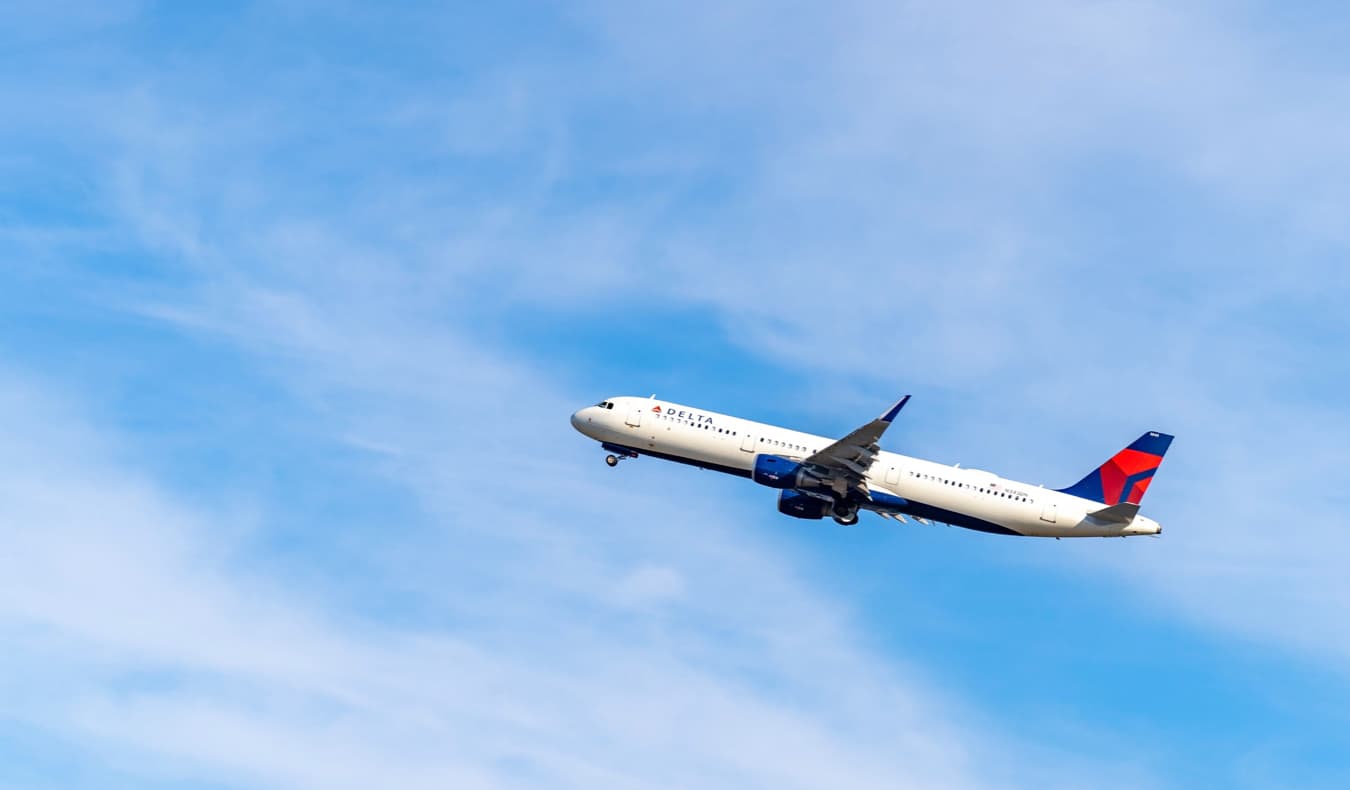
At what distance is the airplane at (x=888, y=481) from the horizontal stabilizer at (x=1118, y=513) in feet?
0.23

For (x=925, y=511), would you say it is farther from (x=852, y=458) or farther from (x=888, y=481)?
(x=852, y=458)

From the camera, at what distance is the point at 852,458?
102875 mm

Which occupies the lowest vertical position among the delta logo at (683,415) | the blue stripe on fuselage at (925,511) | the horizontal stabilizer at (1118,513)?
the blue stripe on fuselage at (925,511)

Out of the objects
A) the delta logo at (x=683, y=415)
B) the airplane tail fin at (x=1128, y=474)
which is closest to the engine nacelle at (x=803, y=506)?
the delta logo at (x=683, y=415)

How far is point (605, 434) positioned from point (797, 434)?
553 inches

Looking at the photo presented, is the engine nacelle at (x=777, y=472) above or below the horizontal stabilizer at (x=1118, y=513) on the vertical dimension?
below

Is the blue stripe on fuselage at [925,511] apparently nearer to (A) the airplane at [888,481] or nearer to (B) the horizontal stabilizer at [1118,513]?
(A) the airplane at [888,481]


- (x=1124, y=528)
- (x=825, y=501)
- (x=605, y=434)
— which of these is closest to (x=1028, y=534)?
(x=1124, y=528)

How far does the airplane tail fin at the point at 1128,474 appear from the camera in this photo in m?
110

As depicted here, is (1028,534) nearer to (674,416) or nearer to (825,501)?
(825,501)

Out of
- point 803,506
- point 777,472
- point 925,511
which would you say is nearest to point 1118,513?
point 925,511

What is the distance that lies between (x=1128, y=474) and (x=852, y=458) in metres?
21.8

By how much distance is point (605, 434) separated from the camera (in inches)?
4382

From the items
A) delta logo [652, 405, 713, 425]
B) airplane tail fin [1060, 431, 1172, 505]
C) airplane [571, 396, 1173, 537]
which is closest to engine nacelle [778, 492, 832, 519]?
airplane [571, 396, 1173, 537]
